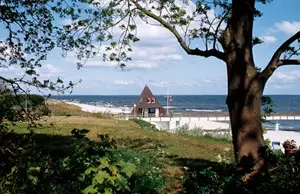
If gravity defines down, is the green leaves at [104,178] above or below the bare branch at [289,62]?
below

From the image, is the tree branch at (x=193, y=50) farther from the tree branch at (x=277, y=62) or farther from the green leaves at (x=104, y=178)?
the green leaves at (x=104, y=178)

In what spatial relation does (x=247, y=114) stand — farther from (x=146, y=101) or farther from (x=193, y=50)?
(x=146, y=101)

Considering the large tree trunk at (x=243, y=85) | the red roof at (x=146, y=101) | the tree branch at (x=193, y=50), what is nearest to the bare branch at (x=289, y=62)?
the large tree trunk at (x=243, y=85)

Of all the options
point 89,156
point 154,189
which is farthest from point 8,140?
point 154,189

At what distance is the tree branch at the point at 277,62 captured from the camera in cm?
582

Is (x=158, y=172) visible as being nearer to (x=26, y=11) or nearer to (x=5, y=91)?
(x=5, y=91)

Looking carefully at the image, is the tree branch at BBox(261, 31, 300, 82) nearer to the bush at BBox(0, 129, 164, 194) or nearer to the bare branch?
the bare branch

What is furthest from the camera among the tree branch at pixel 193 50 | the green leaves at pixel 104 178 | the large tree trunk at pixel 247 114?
the tree branch at pixel 193 50

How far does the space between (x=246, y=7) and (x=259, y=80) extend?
121 cm

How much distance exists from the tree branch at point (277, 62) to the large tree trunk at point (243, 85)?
0.14 meters

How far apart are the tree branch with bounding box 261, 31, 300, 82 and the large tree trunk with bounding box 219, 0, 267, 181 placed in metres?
0.14

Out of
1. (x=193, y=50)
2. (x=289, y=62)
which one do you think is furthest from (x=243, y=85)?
(x=193, y=50)

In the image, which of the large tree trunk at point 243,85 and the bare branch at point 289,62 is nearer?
the large tree trunk at point 243,85

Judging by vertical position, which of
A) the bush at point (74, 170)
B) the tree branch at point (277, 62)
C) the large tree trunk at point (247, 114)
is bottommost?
the bush at point (74, 170)
